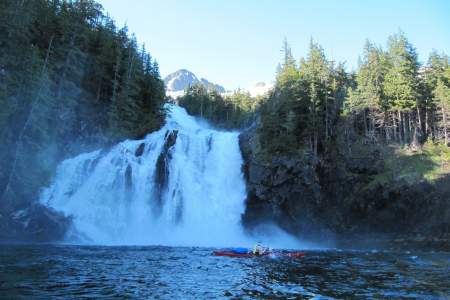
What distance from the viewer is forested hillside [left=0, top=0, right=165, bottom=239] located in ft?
112

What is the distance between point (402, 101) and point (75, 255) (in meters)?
41.9

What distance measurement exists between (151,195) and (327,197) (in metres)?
17.4

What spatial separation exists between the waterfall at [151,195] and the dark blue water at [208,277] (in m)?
12.3

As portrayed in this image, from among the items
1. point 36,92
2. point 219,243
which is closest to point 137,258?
point 219,243

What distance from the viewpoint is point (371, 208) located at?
3781 centimetres

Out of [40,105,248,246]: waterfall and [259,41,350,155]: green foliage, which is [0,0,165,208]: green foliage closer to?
[40,105,248,246]: waterfall

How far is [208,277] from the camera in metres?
16.5

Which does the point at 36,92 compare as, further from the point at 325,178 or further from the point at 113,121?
the point at 325,178

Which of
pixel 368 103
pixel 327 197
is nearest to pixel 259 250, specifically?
pixel 327 197

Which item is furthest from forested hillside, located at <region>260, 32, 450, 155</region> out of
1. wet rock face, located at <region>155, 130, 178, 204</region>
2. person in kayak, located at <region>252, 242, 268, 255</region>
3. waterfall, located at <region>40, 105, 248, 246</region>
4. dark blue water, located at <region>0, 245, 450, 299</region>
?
dark blue water, located at <region>0, 245, 450, 299</region>

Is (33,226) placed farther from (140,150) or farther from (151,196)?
(140,150)

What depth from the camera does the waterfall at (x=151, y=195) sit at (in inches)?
1404

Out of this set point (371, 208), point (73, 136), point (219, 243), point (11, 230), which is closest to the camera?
point (11, 230)

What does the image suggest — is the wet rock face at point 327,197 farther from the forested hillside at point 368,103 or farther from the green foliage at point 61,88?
the green foliage at point 61,88
